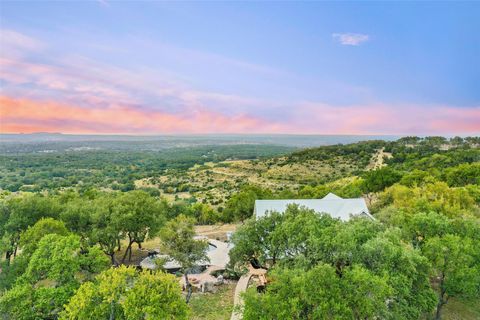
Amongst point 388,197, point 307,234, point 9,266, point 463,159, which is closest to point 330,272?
point 307,234

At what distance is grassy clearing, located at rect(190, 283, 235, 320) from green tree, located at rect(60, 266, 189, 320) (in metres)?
5.28

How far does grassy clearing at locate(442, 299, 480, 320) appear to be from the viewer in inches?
761

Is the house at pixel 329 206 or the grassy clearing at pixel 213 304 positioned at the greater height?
the house at pixel 329 206

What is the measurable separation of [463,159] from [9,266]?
86.4 m

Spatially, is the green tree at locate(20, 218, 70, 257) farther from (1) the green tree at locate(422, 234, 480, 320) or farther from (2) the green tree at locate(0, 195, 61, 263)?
(1) the green tree at locate(422, 234, 480, 320)

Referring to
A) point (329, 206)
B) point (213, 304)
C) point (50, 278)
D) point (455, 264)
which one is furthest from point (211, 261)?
point (455, 264)

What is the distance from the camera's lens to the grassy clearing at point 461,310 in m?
19.3

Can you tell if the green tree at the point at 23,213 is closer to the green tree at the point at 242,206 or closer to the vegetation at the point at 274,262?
the vegetation at the point at 274,262

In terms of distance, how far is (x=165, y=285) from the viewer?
1444cm

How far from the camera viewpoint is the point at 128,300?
1361cm

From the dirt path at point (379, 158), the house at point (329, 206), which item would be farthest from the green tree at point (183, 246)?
the dirt path at point (379, 158)

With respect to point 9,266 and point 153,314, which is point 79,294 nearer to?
point 153,314

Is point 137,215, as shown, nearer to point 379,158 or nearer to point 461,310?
point 461,310

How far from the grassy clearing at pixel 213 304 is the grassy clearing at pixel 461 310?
563 inches
